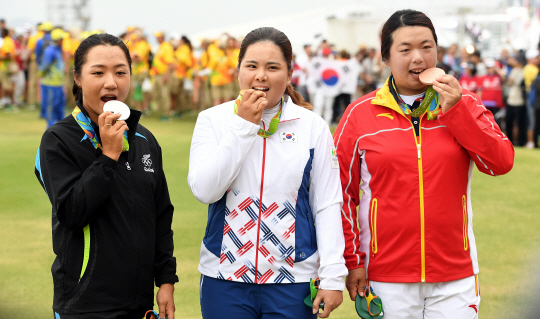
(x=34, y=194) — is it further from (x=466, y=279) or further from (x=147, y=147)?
(x=466, y=279)

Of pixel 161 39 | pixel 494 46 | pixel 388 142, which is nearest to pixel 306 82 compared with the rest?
pixel 161 39

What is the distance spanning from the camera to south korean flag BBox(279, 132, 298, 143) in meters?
2.83

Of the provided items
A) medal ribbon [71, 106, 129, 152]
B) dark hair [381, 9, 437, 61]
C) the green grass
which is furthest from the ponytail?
the green grass

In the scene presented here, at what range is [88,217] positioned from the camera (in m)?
2.59

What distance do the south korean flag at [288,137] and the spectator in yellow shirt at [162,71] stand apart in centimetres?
1497

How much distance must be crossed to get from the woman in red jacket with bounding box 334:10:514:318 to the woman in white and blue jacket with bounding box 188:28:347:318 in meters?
0.28

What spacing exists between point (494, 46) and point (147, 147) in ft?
102

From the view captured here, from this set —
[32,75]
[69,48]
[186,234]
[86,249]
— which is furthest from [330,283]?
[32,75]

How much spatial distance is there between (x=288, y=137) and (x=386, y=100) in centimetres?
59

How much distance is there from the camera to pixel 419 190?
9.70 ft

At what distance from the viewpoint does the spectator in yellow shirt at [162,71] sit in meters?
17.4

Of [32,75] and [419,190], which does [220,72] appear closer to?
[32,75]

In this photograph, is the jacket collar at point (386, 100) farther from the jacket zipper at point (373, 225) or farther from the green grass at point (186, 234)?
the green grass at point (186, 234)

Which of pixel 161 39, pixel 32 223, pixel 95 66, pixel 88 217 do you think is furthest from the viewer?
pixel 161 39
